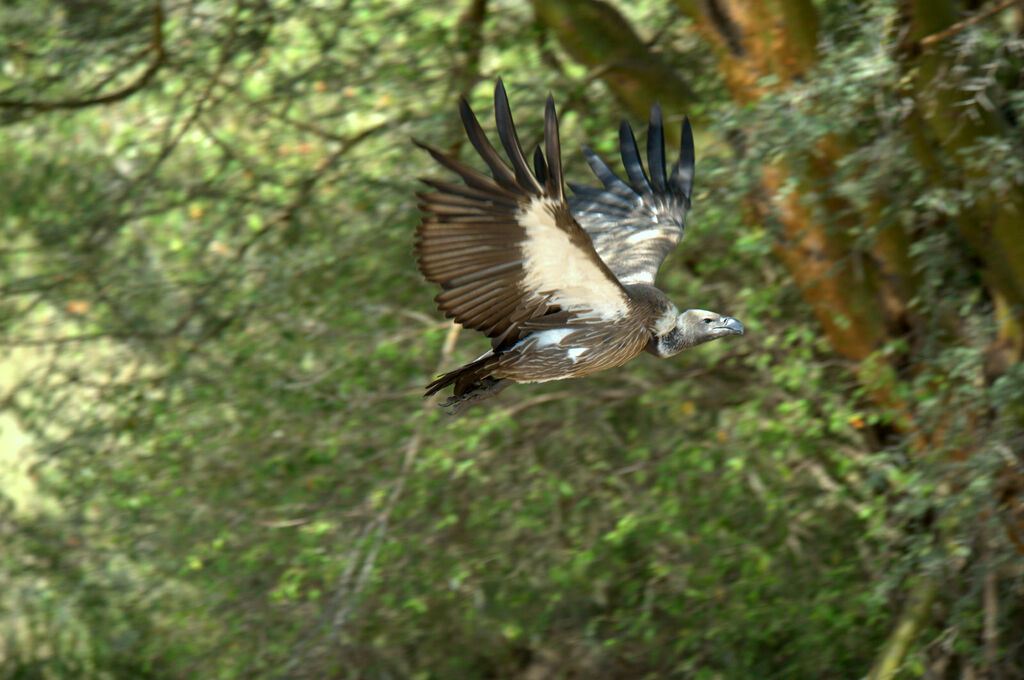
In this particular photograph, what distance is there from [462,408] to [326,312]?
2781mm

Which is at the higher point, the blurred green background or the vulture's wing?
the vulture's wing

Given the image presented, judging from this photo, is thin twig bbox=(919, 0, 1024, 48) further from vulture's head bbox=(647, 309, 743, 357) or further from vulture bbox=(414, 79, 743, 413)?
vulture's head bbox=(647, 309, 743, 357)

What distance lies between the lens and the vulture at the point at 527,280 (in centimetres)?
281

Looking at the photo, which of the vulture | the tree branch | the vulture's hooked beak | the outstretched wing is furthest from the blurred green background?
the vulture

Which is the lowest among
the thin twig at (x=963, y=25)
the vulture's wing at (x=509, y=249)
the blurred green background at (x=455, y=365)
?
the blurred green background at (x=455, y=365)

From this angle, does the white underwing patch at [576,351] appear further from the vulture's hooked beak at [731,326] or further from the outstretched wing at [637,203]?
the outstretched wing at [637,203]

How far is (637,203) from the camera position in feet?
13.8

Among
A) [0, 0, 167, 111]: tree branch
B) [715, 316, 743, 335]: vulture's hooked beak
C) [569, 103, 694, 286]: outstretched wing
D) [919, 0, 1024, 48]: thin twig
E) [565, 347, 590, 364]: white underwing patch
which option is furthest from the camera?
[0, 0, 167, 111]: tree branch

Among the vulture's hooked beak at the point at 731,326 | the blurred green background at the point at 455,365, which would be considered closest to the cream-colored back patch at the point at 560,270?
the vulture's hooked beak at the point at 731,326

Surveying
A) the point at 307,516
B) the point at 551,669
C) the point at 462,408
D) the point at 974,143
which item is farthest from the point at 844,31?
the point at 551,669

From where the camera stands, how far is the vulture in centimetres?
281

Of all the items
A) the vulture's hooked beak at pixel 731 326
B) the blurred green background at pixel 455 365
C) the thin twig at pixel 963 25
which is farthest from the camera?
the blurred green background at pixel 455 365

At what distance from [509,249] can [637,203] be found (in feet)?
4.38

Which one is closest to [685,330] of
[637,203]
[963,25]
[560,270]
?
[560,270]
